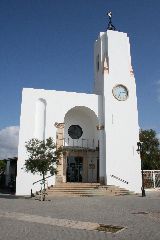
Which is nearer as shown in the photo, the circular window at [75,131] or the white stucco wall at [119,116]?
the white stucco wall at [119,116]

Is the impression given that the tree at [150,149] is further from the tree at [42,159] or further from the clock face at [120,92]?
the tree at [42,159]

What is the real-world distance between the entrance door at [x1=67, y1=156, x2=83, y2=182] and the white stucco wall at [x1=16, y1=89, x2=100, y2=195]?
15.1 feet

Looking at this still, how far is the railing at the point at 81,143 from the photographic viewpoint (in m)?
30.0

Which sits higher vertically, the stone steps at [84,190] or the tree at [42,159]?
the tree at [42,159]

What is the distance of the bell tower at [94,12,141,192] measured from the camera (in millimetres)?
27469

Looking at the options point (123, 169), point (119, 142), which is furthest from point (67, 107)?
point (123, 169)

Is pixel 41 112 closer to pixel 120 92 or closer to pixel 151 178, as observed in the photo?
pixel 120 92

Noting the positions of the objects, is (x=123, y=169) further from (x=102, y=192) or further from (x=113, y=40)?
(x=113, y=40)

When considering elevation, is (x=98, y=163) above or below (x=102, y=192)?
above

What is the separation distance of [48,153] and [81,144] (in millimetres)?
9164

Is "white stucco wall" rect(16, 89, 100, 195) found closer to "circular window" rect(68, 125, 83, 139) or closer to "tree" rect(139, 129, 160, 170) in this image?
"circular window" rect(68, 125, 83, 139)

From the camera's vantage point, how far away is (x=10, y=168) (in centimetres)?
3628

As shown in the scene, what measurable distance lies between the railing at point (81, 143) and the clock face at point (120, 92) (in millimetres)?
5508

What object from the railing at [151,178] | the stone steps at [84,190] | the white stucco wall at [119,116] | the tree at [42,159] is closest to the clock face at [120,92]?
the white stucco wall at [119,116]
